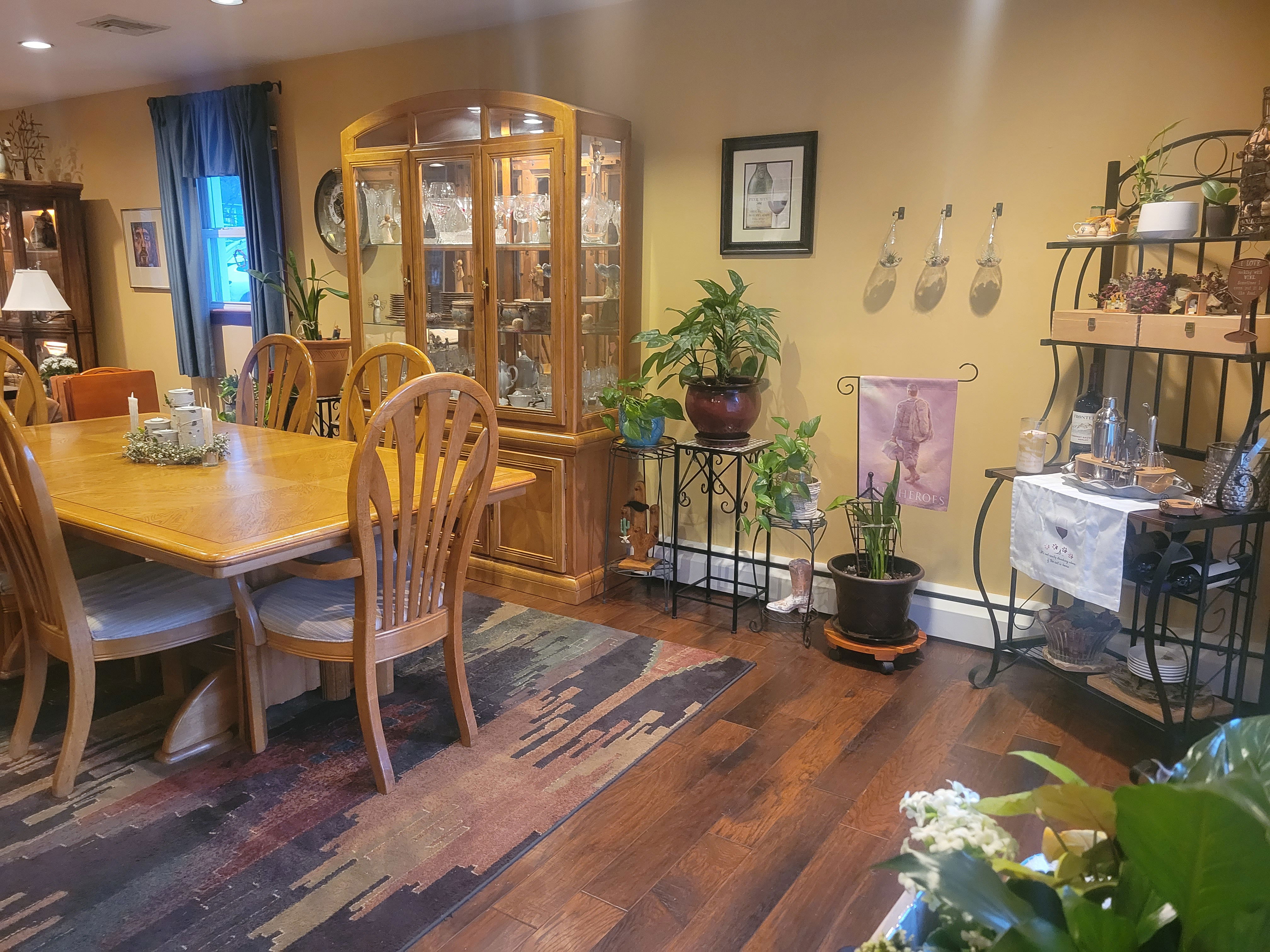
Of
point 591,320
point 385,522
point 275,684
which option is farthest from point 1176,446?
point 275,684

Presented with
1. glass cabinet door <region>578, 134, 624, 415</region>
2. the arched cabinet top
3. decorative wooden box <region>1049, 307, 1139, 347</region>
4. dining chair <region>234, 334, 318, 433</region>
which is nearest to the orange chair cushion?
dining chair <region>234, 334, 318, 433</region>

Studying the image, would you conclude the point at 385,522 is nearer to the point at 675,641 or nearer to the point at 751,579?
the point at 675,641

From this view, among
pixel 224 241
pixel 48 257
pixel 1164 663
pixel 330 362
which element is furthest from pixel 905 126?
pixel 48 257

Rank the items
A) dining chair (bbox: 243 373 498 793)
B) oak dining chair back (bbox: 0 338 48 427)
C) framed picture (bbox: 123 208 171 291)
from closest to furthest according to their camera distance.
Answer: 1. dining chair (bbox: 243 373 498 793)
2. oak dining chair back (bbox: 0 338 48 427)
3. framed picture (bbox: 123 208 171 291)

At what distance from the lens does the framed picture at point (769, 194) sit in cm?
332

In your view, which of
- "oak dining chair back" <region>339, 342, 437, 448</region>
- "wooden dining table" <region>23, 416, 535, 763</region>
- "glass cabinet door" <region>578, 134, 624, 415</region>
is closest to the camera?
"wooden dining table" <region>23, 416, 535, 763</region>

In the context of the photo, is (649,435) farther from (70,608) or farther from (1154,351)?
(70,608)

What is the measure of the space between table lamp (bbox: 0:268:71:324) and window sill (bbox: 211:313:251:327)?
870 mm

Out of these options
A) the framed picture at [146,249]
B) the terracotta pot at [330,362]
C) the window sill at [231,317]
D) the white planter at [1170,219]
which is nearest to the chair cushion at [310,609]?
the terracotta pot at [330,362]

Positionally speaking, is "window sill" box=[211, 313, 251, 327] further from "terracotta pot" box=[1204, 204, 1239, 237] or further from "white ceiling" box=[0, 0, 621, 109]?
"terracotta pot" box=[1204, 204, 1239, 237]

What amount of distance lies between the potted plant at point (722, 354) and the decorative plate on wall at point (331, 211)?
2.11m

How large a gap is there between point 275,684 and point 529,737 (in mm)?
769

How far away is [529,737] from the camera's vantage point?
8.38 feet

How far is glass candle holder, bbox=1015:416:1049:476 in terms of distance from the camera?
8.86 feet
